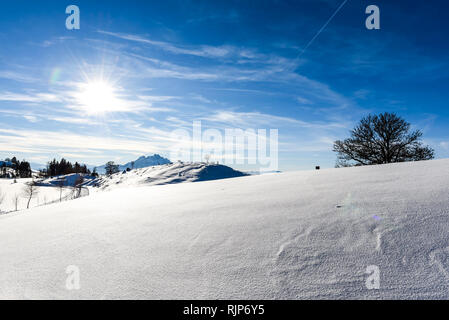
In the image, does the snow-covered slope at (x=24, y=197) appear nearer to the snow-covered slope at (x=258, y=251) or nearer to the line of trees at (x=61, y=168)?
the line of trees at (x=61, y=168)

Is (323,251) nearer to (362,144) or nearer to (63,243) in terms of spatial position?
(63,243)

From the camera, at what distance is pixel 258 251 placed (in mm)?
2037

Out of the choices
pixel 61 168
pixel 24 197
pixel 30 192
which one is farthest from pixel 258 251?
pixel 61 168

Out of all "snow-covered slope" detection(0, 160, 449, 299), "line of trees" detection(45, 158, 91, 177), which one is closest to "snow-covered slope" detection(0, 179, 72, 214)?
"line of trees" detection(45, 158, 91, 177)

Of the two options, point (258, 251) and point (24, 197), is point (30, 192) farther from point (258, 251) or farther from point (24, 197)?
point (258, 251)

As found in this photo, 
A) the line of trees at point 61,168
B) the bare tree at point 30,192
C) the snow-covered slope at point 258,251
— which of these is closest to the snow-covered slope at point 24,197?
the bare tree at point 30,192

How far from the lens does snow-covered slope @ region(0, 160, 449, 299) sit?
158cm

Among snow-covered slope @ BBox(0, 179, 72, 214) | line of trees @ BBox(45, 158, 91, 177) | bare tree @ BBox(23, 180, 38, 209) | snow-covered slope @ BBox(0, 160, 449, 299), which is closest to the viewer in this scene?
snow-covered slope @ BBox(0, 160, 449, 299)

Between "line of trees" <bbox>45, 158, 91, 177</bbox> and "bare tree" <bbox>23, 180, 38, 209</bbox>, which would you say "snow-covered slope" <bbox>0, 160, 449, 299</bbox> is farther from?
"line of trees" <bbox>45, 158, 91, 177</bbox>

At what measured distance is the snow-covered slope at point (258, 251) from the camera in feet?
5.17
